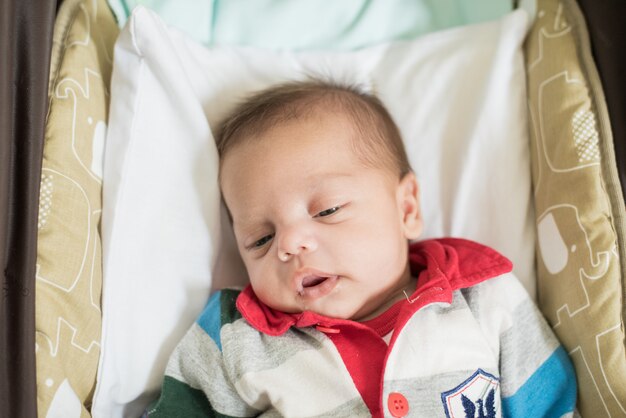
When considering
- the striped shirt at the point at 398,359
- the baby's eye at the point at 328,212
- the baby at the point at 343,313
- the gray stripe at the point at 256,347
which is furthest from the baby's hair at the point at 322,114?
the gray stripe at the point at 256,347

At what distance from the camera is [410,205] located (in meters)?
1.42

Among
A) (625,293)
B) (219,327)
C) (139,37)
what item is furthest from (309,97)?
(625,293)

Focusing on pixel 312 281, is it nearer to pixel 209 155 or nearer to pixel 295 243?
pixel 295 243

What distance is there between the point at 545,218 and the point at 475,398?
419mm

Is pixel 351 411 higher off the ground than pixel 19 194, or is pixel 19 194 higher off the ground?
pixel 19 194

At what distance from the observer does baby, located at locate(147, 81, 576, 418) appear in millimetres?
1222

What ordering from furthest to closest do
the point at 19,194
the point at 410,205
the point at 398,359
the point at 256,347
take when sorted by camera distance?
the point at 410,205
the point at 256,347
the point at 398,359
the point at 19,194

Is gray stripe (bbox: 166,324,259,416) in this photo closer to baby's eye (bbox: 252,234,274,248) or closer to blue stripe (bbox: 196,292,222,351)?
blue stripe (bbox: 196,292,222,351)

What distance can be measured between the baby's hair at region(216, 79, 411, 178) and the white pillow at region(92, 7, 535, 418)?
78mm

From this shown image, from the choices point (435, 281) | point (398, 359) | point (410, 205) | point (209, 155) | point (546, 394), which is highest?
point (209, 155)

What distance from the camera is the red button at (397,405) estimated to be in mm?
1149

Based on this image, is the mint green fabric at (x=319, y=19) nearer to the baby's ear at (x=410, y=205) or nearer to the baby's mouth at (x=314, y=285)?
the baby's ear at (x=410, y=205)

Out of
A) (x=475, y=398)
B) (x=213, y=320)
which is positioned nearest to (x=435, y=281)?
(x=475, y=398)

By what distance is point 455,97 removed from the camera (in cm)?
159
